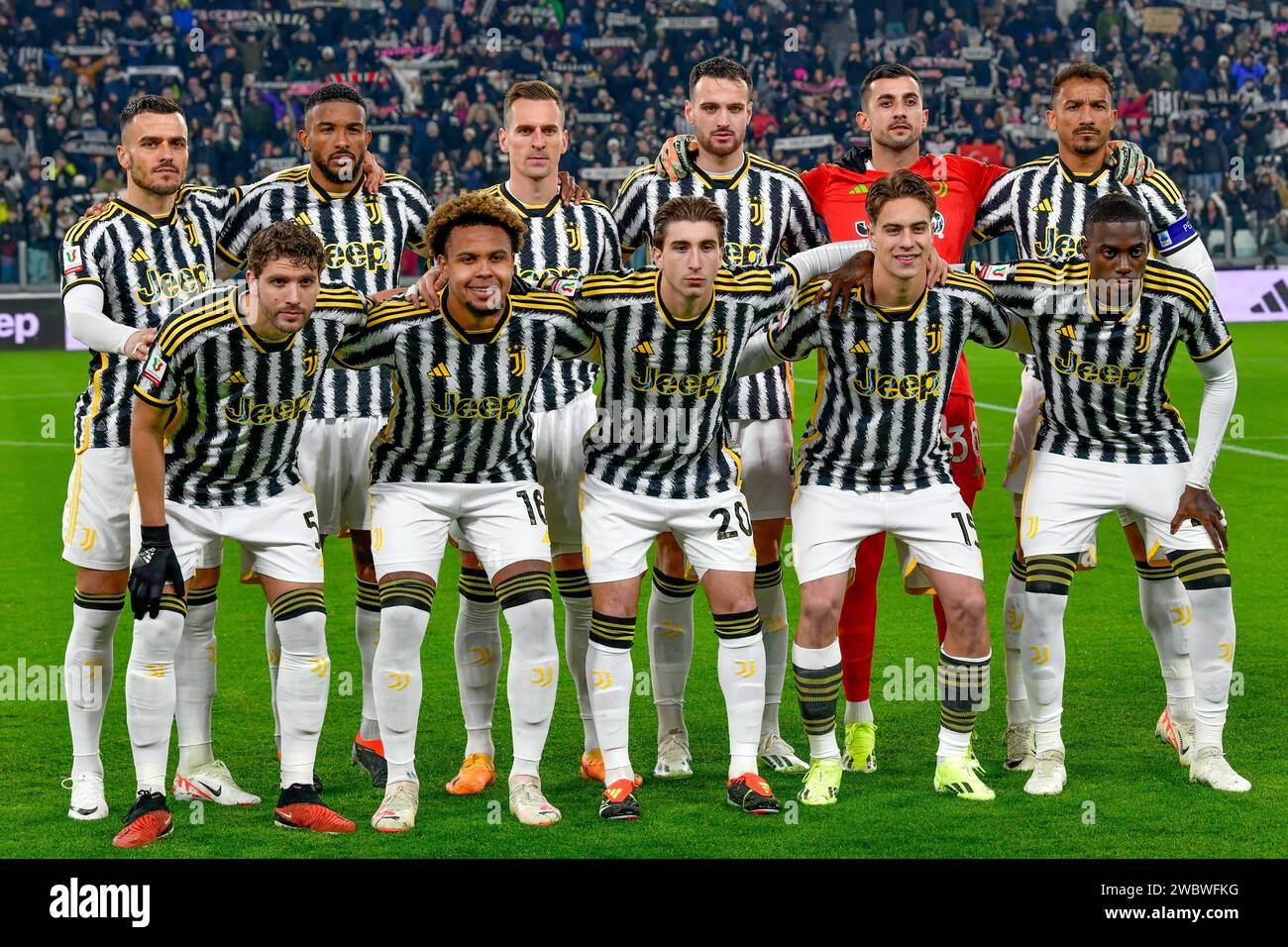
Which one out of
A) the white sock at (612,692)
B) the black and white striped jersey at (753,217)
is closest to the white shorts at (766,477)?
the black and white striped jersey at (753,217)

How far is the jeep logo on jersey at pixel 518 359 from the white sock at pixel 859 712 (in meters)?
1.74

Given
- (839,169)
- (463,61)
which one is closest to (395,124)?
(463,61)

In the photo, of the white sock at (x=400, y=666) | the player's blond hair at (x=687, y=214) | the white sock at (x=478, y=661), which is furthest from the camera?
the white sock at (x=478, y=661)

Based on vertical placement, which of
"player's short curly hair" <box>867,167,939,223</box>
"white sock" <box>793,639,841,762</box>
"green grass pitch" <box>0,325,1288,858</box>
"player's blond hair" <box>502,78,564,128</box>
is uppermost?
"player's blond hair" <box>502,78,564,128</box>

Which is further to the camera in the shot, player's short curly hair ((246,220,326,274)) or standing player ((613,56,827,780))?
standing player ((613,56,827,780))

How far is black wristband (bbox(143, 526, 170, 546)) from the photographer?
16.3 ft

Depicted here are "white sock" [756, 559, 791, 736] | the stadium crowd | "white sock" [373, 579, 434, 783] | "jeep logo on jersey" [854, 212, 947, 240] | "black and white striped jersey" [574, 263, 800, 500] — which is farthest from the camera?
the stadium crowd

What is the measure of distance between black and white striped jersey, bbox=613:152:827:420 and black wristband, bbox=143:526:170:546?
6.70 feet

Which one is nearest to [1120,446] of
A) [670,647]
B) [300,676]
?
[670,647]

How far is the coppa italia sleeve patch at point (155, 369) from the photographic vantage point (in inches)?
196

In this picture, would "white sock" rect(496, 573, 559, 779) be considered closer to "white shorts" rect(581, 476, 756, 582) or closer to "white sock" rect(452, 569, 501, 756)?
"white shorts" rect(581, 476, 756, 582)

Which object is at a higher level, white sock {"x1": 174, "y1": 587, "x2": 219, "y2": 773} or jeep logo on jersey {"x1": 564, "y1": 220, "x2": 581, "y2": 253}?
jeep logo on jersey {"x1": 564, "y1": 220, "x2": 581, "y2": 253}

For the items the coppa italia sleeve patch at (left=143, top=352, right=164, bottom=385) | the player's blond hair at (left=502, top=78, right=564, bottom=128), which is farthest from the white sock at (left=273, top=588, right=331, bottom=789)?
the player's blond hair at (left=502, top=78, right=564, bottom=128)

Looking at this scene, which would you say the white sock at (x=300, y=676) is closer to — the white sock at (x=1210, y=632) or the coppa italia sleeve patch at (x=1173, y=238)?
the white sock at (x=1210, y=632)
